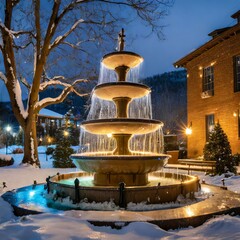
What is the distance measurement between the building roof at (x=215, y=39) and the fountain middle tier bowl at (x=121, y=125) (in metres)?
13.8

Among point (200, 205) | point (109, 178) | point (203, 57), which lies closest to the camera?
point (200, 205)

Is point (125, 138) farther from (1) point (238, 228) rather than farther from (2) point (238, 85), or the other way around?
(2) point (238, 85)

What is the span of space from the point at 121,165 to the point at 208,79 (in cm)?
1817

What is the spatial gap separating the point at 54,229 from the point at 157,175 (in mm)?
6481

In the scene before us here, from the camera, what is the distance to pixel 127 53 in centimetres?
922

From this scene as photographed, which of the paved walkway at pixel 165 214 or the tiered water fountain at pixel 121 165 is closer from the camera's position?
the paved walkway at pixel 165 214

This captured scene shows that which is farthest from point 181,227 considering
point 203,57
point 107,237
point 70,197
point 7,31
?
point 203,57

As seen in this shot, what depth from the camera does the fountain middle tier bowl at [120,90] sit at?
8859 mm

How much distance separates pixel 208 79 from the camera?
24.2 meters

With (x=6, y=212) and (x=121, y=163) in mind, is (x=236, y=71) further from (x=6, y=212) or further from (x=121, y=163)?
(x=6, y=212)

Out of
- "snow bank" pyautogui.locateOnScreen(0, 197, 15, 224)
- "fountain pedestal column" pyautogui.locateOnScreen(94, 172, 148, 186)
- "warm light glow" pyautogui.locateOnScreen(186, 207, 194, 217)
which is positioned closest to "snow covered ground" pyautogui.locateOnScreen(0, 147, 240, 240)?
"warm light glow" pyautogui.locateOnScreen(186, 207, 194, 217)

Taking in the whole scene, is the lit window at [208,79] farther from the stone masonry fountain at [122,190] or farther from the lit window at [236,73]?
the stone masonry fountain at [122,190]

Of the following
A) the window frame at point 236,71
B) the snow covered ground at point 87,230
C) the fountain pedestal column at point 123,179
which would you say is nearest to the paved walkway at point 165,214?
the snow covered ground at point 87,230

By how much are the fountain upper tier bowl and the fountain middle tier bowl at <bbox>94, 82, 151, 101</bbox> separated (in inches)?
37.6
